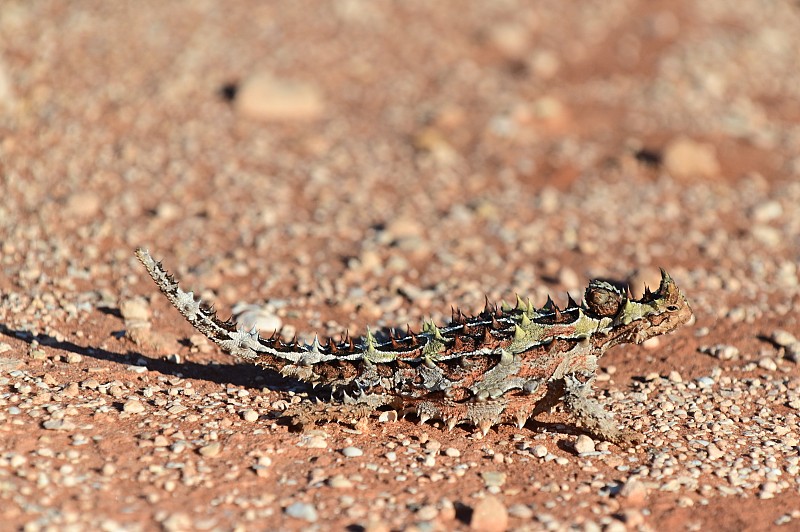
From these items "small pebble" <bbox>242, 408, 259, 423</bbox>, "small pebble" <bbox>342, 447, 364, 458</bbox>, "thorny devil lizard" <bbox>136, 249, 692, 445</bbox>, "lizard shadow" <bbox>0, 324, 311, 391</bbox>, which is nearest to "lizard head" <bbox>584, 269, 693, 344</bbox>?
"thorny devil lizard" <bbox>136, 249, 692, 445</bbox>

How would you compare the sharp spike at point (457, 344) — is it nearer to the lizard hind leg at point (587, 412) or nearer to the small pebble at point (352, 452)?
the lizard hind leg at point (587, 412)

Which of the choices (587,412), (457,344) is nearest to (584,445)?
(587,412)

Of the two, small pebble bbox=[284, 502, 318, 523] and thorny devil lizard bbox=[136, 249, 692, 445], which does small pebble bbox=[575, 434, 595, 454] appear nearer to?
thorny devil lizard bbox=[136, 249, 692, 445]

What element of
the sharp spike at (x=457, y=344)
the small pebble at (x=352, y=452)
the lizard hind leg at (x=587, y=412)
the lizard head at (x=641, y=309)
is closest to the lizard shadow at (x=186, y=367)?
the small pebble at (x=352, y=452)

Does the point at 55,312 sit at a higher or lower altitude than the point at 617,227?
lower

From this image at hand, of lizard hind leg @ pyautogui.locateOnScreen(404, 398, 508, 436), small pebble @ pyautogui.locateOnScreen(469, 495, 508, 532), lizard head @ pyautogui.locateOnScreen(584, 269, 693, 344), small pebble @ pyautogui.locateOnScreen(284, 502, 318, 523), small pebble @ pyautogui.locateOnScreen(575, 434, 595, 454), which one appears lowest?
small pebble @ pyautogui.locateOnScreen(284, 502, 318, 523)

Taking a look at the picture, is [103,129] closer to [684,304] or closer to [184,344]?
[184,344]

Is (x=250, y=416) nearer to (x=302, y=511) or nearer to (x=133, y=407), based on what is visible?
(x=133, y=407)

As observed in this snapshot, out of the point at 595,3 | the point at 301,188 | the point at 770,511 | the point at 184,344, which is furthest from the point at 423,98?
the point at 770,511
